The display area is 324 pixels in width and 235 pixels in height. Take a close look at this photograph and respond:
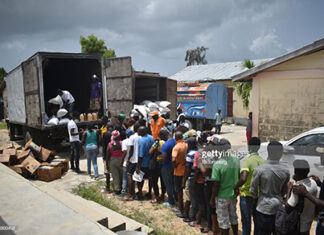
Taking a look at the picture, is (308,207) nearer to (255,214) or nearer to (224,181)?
(255,214)

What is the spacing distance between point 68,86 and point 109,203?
7273mm

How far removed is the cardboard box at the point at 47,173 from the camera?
19.8 feet

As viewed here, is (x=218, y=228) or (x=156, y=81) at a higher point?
(x=156, y=81)

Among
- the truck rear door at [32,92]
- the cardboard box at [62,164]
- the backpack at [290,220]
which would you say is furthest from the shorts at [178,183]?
the truck rear door at [32,92]

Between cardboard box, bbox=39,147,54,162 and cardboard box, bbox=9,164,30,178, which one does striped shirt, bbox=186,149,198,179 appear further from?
cardboard box, bbox=39,147,54,162

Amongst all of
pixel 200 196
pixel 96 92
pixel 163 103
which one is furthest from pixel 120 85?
pixel 200 196

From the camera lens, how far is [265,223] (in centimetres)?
279

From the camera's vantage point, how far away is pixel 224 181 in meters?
3.18

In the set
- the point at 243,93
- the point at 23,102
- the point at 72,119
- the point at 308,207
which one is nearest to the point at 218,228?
the point at 308,207

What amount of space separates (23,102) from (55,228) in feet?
25.6

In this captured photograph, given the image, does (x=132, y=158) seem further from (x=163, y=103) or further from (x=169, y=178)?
(x=163, y=103)

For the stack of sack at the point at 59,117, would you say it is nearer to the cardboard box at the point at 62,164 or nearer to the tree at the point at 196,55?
the cardboard box at the point at 62,164

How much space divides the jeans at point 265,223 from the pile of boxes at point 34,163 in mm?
4887

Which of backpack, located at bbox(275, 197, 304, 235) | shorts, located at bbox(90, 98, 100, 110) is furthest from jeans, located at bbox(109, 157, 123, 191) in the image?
shorts, located at bbox(90, 98, 100, 110)
